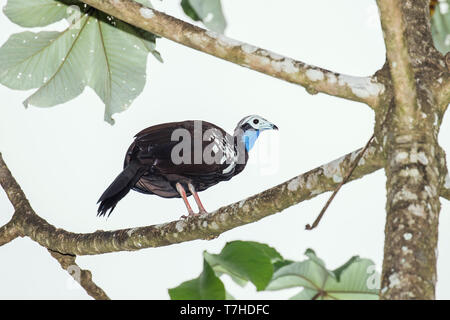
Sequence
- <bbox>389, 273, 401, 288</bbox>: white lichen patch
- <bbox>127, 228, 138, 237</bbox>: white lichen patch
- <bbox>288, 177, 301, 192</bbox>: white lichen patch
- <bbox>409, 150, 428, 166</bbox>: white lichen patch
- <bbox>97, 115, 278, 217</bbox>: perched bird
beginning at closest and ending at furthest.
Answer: <bbox>389, 273, 401, 288</bbox>: white lichen patch < <bbox>409, 150, 428, 166</bbox>: white lichen patch < <bbox>288, 177, 301, 192</bbox>: white lichen patch < <bbox>127, 228, 138, 237</bbox>: white lichen patch < <bbox>97, 115, 278, 217</bbox>: perched bird

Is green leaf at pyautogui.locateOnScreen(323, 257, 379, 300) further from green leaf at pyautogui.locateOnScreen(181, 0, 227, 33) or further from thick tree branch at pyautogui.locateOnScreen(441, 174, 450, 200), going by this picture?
green leaf at pyautogui.locateOnScreen(181, 0, 227, 33)

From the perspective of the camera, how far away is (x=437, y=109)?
1839 mm

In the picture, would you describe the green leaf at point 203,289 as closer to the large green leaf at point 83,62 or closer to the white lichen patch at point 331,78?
the white lichen patch at point 331,78

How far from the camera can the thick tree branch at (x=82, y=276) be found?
2.42 metres

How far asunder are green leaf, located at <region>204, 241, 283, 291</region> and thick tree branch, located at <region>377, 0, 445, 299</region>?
337 mm

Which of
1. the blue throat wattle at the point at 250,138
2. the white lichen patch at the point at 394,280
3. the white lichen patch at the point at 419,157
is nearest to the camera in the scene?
the white lichen patch at the point at 394,280

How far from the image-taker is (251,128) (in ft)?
11.7

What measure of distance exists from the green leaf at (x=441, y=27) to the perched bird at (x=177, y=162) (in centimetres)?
107

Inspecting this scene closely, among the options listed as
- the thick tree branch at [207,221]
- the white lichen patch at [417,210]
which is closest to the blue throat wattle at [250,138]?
the thick tree branch at [207,221]

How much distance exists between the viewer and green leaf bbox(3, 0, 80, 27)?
2.76m

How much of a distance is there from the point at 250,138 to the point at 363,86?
1681 millimetres

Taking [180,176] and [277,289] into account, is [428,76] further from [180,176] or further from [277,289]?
[180,176]

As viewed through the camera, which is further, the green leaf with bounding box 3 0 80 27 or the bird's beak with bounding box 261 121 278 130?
the bird's beak with bounding box 261 121 278 130

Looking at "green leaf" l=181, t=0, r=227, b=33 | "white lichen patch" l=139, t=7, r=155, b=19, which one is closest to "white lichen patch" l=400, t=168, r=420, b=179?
"white lichen patch" l=139, t=7, r=155, b=19
